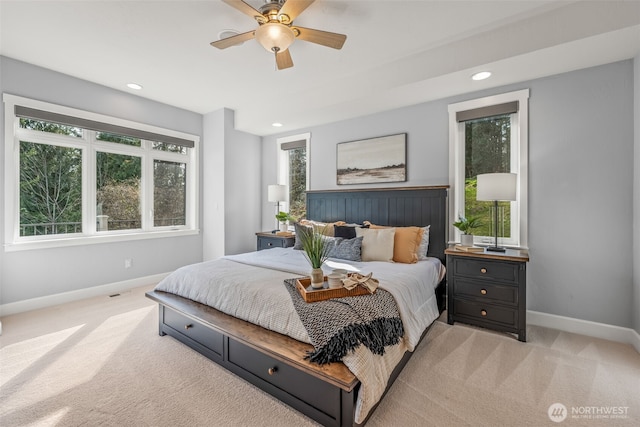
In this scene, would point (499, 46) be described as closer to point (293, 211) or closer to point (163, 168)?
point (293, 211)

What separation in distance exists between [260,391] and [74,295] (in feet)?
10.1

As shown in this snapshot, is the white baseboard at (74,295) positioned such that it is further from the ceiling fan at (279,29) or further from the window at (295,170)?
the ceiling fan at (279,29)

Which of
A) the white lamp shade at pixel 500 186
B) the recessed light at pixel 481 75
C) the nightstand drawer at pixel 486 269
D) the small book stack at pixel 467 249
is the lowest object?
the nightstand drawer at pixel 486 269

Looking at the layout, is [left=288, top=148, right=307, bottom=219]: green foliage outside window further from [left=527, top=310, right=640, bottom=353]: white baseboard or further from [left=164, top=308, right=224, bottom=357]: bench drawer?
[left=527, top=310, right=640, bottom=353]: white baseboard

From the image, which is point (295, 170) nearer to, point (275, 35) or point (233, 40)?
point (233, 40)

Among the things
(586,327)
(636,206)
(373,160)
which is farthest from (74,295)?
(636,206)

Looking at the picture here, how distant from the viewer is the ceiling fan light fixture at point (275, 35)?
6.63 ft

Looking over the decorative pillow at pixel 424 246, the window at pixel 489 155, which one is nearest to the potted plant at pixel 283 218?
the decorative pillow at pixel 424 246

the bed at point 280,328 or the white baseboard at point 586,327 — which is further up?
the bed at point 280,328

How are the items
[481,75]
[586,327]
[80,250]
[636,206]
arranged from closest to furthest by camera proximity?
[636,206] → [586,327] → [481,75] → [80,250]

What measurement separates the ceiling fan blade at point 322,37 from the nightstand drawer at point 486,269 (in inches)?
88.2

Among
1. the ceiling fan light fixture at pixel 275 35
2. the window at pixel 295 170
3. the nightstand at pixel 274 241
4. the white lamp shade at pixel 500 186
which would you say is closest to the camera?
the ceiling fan light fixture at pixel 275 35

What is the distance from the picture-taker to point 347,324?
1590mm

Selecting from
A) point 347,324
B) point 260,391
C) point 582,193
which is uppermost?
point 582,193
